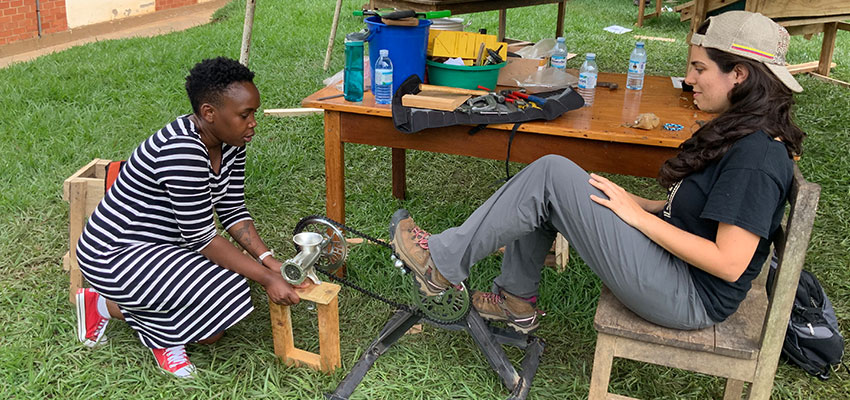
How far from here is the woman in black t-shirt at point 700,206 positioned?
1917mm

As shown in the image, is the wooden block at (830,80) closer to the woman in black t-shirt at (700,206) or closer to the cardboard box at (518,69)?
the cardboard box at (518,69)

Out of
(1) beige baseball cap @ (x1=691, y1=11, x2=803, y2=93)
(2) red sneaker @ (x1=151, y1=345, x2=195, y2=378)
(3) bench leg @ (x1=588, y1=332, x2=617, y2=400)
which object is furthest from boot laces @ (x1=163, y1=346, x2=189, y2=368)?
(1) beige baseball cap @ (x1=691, y1=11, x2=803, y2=93)

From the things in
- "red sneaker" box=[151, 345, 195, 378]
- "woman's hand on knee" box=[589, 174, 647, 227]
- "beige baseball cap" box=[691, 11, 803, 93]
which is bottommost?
"red sneaker" box=[151, 345, 195, 378]

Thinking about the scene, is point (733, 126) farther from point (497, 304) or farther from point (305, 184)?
point (305, 184)

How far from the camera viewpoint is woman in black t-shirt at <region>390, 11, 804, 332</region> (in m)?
1.92

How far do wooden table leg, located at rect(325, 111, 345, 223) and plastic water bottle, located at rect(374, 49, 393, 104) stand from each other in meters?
0.20

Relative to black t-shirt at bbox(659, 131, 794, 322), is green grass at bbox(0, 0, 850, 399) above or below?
below

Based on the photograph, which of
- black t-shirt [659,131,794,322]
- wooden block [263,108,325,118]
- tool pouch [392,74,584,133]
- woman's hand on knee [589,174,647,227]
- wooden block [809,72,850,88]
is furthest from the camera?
wooden block [809,72,850,88]

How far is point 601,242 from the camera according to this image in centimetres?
210

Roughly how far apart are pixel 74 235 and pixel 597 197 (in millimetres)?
2163

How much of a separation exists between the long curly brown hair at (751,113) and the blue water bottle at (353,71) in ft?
4.65

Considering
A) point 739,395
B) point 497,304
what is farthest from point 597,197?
point 739,395

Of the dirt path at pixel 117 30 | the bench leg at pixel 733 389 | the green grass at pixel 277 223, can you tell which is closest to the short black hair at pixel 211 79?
the green grass at pixel 277 223

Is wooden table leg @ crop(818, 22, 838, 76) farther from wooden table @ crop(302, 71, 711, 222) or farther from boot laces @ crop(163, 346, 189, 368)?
boot laces @ crop(163, 346, 189, 368)
